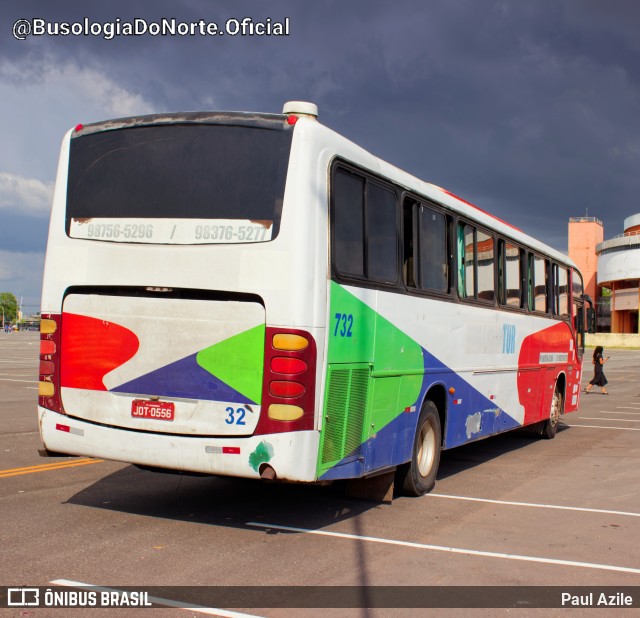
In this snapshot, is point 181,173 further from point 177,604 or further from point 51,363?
point 177,604

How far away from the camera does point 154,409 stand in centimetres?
684

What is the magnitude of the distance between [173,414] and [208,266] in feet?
4.11

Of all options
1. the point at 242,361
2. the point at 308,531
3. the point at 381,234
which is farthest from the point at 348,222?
the point at 308,531

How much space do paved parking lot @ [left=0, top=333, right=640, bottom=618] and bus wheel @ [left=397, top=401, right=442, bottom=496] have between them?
182mm

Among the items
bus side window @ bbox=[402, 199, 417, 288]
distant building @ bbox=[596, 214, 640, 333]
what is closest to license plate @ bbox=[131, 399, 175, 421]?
bus side window @ bbox=[402, 199, 417, 288]

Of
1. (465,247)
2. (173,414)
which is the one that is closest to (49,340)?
(173,414)

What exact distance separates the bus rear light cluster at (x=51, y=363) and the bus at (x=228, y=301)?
0.05 ft

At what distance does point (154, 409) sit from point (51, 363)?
3.84 ft

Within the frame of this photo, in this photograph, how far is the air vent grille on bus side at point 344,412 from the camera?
672cm

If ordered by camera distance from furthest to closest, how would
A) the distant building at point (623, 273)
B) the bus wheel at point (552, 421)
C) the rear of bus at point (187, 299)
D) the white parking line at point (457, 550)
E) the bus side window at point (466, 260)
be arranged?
1. the distant building at point (623, 273)
2. the bus wheel at point (552, 421)
3. the bus side window at point (466, 260)
4. the rear of bus at point (187, 299)
5. the white parking line at point (457, 550)

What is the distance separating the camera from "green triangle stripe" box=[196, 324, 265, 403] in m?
6.50

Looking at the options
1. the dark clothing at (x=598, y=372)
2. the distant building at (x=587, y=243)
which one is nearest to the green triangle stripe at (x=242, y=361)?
the dark clothing at (x=598, y=372)

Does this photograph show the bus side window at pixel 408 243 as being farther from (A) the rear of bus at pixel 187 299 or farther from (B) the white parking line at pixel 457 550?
(B) the white parking line at pixel 457 550

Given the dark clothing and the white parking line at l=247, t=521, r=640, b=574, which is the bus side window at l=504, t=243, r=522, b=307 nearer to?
the white parking line at l=247, t=521, r=640, b=574
